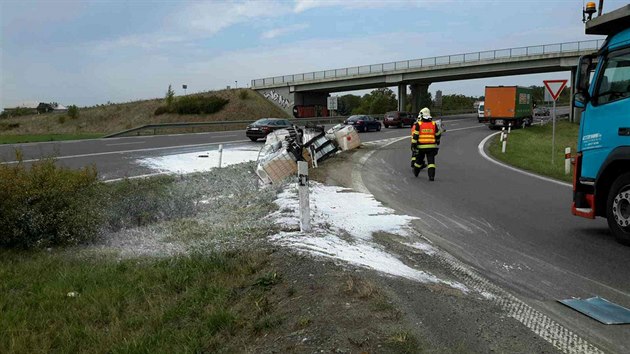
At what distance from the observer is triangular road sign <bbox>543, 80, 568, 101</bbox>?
1911cm

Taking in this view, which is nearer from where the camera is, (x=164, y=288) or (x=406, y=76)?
(x=164, y=288)

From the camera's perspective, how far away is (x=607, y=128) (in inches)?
263

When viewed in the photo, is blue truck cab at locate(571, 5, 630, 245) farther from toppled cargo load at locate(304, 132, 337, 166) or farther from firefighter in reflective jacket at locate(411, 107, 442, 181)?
toppled cargo load at locate(304, 132, 337, 166)

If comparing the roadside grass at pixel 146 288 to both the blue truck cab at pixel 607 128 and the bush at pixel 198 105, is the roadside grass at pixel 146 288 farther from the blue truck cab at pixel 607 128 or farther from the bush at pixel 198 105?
the bush at pixel 198 105

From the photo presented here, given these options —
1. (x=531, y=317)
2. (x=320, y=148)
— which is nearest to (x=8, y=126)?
(x=320, y=148)

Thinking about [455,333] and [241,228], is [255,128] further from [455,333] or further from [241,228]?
[455,333]

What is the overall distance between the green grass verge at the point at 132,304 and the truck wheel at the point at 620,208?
15.1 feet

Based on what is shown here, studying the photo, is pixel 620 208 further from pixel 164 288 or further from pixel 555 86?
pixel 555 86

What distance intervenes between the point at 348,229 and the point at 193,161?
12116 mm

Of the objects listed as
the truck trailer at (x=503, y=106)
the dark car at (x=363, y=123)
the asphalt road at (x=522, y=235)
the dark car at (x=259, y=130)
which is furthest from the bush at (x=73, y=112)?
the asphalt road at (x=522, y=235)

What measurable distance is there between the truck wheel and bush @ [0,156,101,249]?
7.19 m

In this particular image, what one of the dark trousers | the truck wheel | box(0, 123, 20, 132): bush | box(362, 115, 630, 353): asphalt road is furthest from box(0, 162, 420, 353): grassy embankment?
box(0, 123, 20, 132): bush

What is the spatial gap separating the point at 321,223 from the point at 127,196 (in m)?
4.48

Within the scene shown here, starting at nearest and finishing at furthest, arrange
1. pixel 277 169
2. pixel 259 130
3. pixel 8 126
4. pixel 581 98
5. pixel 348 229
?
pixel 348 229 < pixel 581 98 < pixel 277 169 < pixel 259 130 < pixel 8 126
